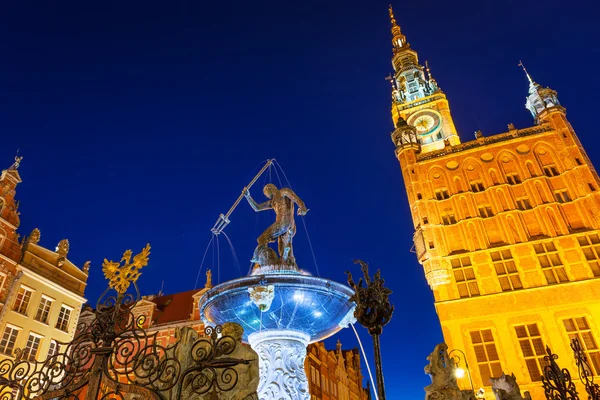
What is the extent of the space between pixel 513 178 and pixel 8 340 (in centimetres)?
3106

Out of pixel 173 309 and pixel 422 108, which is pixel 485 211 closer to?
pixel 422 108

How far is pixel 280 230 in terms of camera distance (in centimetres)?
1052

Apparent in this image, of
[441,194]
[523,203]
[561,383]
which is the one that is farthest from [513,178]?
[561,383]

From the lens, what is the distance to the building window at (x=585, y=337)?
64.2ft

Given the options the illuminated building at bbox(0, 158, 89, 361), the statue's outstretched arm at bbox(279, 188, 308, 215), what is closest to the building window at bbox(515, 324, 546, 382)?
the statue's outstretched arm at bbox(279, 188, 308, 215)

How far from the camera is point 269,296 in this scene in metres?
8.48

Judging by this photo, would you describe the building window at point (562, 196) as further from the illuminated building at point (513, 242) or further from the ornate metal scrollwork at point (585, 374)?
the ornate metal scrollwork at point (585, 374)

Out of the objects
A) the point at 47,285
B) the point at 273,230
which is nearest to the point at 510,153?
the point at 273,230

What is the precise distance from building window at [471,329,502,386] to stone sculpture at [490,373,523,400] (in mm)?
11249

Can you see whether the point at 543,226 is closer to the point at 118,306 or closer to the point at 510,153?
the point at 510,153

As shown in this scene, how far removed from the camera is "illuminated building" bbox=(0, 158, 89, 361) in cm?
2061

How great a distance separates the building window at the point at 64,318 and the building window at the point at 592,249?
30510mm

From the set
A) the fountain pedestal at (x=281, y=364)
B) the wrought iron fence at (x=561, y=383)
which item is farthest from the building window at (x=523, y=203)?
the fountain pedestal at (x=281, y=364)

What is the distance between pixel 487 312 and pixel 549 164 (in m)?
11.4
